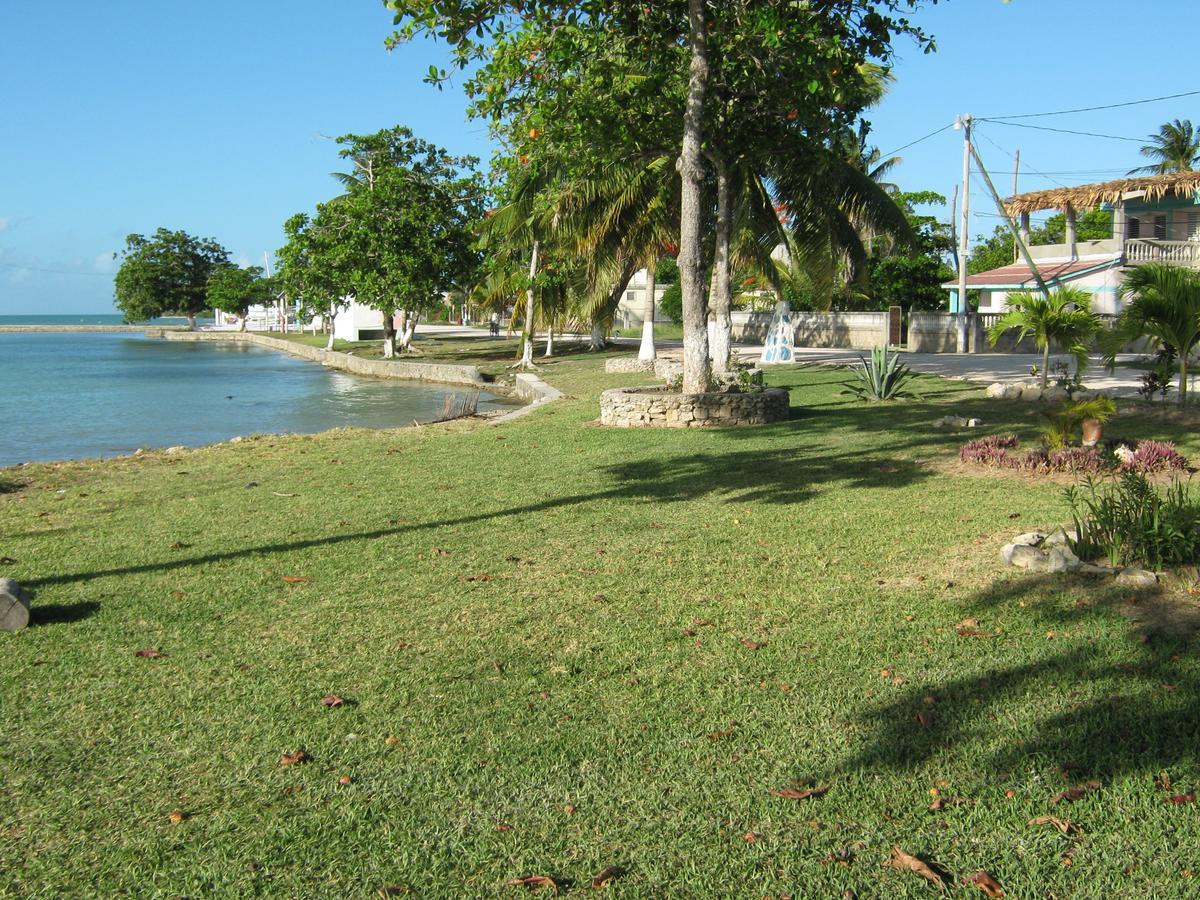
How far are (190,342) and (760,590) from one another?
8339 centimetres

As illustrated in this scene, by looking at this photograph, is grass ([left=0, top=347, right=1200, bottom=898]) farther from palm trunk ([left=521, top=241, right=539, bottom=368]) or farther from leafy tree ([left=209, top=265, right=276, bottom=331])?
leafy tree ([left=209, top=265, right=276, bottom=331])

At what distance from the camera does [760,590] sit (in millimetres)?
6387

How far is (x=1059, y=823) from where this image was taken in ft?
11.7

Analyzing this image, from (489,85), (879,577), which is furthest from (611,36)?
(879,577)

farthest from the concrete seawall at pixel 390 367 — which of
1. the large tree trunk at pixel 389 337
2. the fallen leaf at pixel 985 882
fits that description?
the fallen leaf at pixel 985 882

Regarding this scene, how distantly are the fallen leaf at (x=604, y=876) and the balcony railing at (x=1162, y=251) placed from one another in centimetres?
3267

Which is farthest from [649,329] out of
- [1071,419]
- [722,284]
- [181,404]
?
[1071,419]

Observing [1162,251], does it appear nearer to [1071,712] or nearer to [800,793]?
[1071,712]

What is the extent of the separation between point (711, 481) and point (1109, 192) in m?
28.2

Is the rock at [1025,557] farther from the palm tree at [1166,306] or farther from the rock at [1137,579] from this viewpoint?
the palm tree at [1166,306]

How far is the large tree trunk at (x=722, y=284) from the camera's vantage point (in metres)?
16.9

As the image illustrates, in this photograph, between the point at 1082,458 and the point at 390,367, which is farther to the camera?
the point at 390,367

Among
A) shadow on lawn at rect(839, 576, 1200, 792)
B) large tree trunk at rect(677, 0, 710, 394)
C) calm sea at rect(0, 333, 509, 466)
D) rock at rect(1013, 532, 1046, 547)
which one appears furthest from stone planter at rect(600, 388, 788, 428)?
shadow on lawn at rect(839, 576, 1200, 792)

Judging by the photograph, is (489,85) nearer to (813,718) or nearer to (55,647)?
(55,647)
